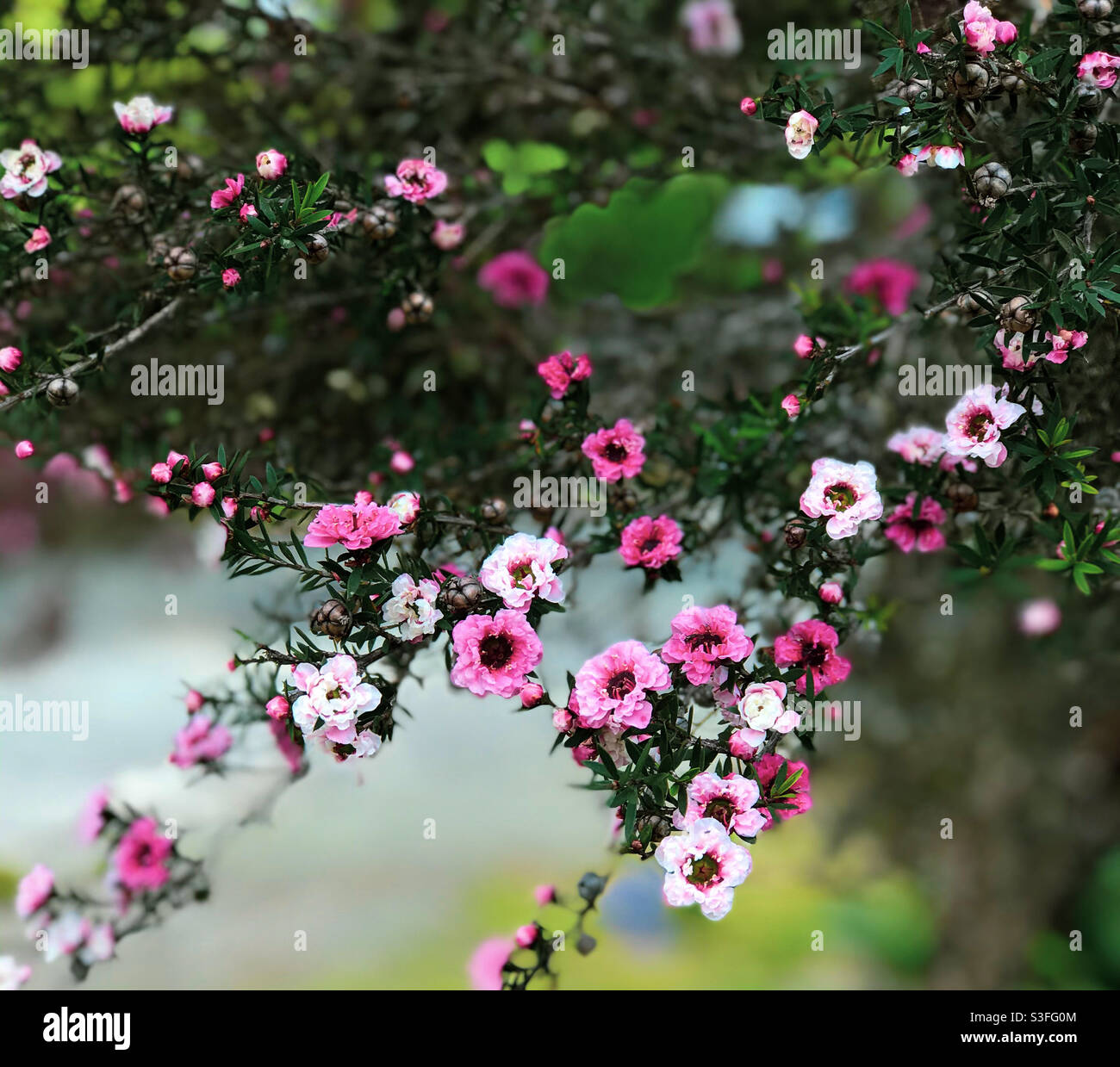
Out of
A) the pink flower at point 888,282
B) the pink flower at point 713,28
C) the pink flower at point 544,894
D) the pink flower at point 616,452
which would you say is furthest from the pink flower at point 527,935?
the pink flower at point 713,28

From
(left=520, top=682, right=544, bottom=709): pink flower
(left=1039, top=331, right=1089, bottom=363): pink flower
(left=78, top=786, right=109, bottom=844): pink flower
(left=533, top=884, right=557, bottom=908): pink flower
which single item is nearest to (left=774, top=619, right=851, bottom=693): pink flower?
(left=520, top=682, right=544, bottom=709): pink flower

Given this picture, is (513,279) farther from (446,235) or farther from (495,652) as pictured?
(495,652)

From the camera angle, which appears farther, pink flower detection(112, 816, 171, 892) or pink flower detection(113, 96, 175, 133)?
pink flower detection(112, 816, 171, 892)

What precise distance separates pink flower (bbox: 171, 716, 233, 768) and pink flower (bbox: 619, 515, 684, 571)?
0.72 m

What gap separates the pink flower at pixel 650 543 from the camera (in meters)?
1.10

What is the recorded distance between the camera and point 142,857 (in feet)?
4.81

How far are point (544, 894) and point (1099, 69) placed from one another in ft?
3.92

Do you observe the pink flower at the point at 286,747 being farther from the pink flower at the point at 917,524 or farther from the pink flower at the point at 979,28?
the pink flower at the point at 979,28

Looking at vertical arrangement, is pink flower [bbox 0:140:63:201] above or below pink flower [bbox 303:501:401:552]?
above

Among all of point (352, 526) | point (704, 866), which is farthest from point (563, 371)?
point (704, 866)

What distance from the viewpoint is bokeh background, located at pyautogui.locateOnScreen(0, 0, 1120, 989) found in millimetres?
1553

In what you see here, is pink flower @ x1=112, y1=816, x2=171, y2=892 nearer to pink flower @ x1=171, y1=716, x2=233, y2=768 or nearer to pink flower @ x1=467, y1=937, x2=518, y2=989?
pink flower @ x1=171, y1=716, x2=233, y2=768
